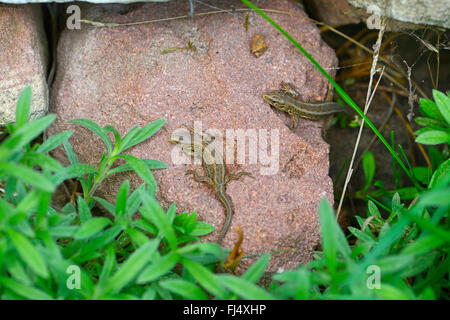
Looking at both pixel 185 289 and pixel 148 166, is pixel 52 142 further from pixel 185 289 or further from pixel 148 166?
pixel 185 289

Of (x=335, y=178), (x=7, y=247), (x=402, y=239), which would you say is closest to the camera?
(x=7, y=247)

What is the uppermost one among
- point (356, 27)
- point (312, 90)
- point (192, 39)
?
point (356, 27)

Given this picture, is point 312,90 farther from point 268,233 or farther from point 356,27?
point 268,233

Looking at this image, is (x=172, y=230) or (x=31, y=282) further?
(x=172, y=230)

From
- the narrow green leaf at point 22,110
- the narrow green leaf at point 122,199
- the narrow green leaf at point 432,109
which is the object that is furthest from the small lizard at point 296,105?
the narrow green leaf at point 22,110

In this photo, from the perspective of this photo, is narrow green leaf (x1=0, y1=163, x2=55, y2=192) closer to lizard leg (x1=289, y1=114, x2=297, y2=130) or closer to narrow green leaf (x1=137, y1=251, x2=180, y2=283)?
narrow green leaf (x1=137, y1=251, x2=180, y2=283)

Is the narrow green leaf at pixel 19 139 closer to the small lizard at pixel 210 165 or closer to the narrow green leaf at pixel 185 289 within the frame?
the narrow green leaf at pixel 185 289
